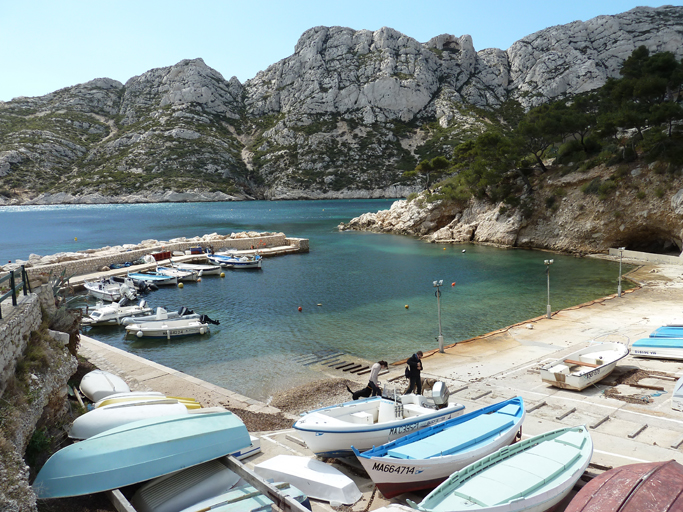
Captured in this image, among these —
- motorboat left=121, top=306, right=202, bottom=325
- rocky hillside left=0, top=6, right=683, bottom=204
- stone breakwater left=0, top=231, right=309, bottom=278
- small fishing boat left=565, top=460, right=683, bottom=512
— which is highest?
rocky hillside left=0, top=6, right=683, bottom=204

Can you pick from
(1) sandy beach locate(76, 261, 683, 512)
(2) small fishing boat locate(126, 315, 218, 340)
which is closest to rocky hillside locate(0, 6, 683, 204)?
(1) sandy beach locate(76, 261, 683, 512)

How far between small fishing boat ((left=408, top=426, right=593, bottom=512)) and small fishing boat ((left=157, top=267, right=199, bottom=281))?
3184 cm

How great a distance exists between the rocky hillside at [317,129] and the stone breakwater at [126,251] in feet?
311

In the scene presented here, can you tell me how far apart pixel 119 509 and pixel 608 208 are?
1827 inches

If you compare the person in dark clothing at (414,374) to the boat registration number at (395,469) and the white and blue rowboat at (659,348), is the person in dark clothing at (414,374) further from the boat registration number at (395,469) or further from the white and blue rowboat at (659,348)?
the white and blue rowboat at (659,348)

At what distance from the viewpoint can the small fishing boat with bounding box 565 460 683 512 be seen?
5.57 metres

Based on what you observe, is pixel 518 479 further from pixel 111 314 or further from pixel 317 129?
pixel 317 129

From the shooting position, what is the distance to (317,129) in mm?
152125

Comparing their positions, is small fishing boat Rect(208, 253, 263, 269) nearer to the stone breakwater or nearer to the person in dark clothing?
the stone breakwater

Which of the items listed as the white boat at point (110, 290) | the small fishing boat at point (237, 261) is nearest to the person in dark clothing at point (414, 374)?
the white boat at point (110, 290)

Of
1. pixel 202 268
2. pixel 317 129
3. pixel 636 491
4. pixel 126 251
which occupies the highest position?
Result: pixel 317 129

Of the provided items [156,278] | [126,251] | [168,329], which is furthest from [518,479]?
[126,251]

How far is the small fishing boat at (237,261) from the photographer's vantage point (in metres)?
41.2

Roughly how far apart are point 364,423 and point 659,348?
37.7ft
